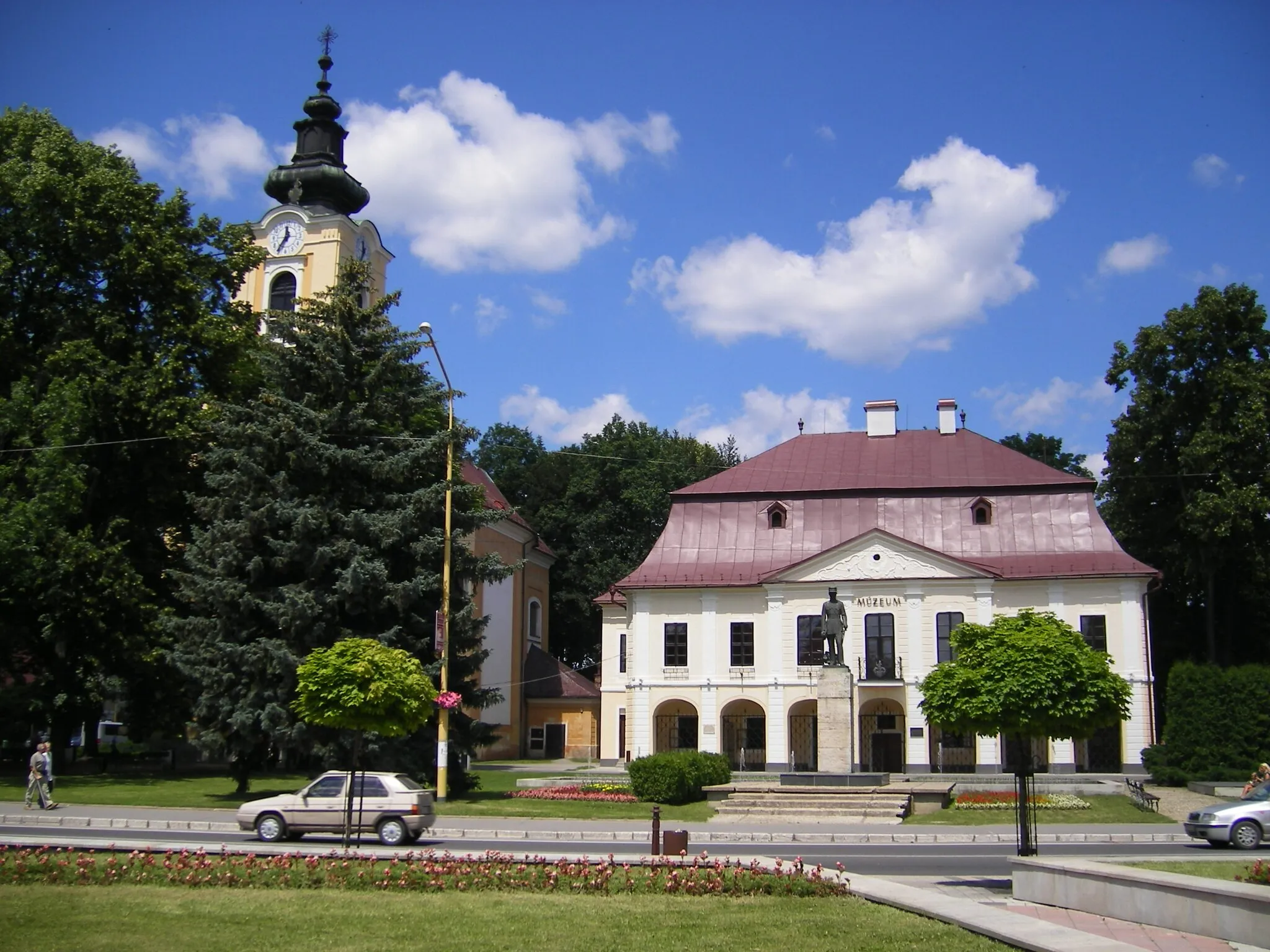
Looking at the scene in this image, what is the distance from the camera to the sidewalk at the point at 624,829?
22188mm

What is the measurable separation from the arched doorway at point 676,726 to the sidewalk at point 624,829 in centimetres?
1869

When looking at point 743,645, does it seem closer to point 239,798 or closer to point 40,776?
point 239,798

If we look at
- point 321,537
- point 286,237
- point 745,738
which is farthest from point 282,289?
point 745,738

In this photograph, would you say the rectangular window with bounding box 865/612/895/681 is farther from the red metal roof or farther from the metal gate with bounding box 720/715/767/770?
the red metal roof

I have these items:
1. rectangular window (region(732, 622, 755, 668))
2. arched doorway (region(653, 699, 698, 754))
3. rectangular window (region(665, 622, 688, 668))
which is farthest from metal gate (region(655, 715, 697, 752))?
rectangular window (region(732, 622, 755, 668))

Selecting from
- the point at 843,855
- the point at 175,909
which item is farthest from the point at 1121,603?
the point at 175,909

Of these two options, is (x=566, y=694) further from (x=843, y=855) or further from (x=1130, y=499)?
(x=843, y=855)

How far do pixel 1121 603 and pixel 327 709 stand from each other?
3098cm

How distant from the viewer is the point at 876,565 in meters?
43.4

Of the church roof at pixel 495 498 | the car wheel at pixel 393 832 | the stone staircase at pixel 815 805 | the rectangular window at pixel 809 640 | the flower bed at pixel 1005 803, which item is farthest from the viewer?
the church roof at pixel 495 498

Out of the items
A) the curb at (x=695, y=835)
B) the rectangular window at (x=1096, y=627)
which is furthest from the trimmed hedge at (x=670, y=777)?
the rectangular window at (x=1096, y=627)

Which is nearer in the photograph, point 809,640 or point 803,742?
point 809,640

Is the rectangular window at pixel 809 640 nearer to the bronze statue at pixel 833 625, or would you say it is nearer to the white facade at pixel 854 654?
the white facade at pixel 854 654

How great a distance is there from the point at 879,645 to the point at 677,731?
28.2 ft
